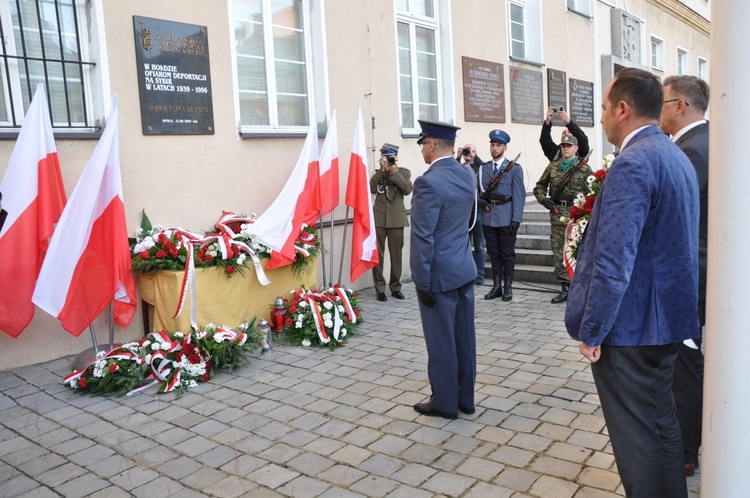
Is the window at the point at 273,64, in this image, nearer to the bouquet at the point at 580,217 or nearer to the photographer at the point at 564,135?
the photographer at the point at 564,135

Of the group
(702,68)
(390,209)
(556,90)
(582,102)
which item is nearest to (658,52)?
(702,68)

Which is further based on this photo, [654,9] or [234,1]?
[654,9]

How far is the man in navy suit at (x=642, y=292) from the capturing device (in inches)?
87.5

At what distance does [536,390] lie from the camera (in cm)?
437

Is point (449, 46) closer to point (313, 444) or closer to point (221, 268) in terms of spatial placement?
point (221, 268)

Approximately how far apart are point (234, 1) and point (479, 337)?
432 cm

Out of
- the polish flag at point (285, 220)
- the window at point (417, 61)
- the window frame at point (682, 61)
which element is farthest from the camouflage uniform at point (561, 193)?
the window frame at point (682, 61)

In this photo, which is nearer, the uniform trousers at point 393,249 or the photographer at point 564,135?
the photographer at point 564,135

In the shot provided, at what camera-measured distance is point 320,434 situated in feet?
12.3

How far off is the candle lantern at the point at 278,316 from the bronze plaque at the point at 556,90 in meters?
7.47

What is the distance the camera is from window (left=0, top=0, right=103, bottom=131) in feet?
16.6

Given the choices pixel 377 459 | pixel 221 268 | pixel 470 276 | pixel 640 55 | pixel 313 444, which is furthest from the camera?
pixel 640 55

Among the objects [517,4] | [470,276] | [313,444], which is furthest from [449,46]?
[313,444]

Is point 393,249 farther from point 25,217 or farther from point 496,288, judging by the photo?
point 25,217
